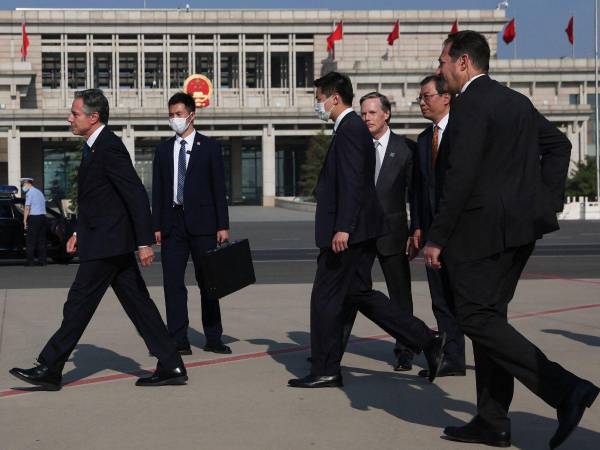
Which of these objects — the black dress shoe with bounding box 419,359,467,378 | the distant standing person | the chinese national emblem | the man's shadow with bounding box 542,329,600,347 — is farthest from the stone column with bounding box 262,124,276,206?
the black dress shoe with bounding box 419,359,467,378

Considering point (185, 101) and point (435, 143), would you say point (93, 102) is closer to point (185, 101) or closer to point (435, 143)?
point (185, 101)

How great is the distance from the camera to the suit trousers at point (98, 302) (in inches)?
290

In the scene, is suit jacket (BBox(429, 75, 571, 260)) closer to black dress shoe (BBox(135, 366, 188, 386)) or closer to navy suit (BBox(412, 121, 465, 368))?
navy suit (BBox(412, 121, 465, 368))

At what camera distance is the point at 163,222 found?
909 cm

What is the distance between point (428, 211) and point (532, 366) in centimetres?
281

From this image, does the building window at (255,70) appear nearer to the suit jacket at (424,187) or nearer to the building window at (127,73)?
the building window at (127,73)

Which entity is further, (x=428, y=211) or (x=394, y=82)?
(x=394, y=82)

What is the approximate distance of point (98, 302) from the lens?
24.4 ft

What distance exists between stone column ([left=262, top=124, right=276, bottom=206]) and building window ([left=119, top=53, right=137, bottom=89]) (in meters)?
19.5

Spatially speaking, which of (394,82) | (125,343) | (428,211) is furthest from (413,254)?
(394,82)

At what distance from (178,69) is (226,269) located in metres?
90.8

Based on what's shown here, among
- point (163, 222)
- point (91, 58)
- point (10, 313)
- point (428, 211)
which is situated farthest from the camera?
point (91, 58)

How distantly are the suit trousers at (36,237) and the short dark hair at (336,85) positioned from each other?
14.6 meters

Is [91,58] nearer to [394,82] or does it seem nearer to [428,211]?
[394,82]
